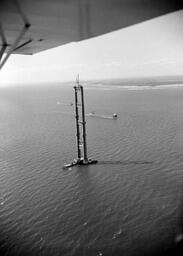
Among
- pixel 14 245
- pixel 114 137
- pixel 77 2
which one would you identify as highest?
pixel 77 2

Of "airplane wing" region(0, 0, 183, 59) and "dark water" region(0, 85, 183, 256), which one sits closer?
"airplane wing" region(0, 0, 183, 59)

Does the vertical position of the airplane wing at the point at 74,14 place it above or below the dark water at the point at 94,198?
above

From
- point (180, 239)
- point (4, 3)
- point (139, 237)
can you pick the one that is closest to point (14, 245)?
point (139, 237)

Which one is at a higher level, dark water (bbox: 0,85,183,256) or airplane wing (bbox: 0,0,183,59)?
airplane wing (bbox: 0,0,183,59)

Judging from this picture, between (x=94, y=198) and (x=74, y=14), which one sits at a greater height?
(x=74, y=14)

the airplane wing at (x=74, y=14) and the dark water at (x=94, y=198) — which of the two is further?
the dark water at (x=94, y=198)

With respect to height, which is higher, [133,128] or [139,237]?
[133,128]

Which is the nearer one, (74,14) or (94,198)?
(74,14)

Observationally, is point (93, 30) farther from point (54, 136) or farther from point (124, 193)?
point (54, 136)
